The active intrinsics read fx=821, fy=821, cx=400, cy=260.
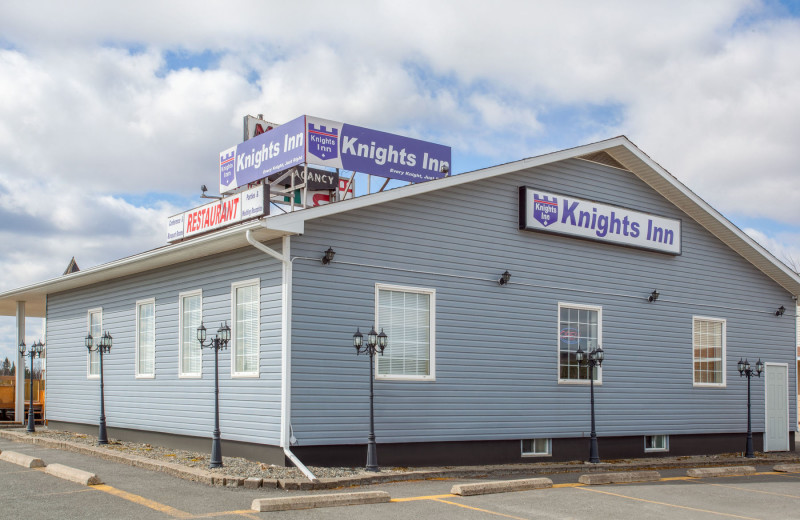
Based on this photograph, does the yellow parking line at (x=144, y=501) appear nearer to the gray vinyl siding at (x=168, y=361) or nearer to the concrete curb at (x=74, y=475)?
the concrete curb at (x=74, y=475)

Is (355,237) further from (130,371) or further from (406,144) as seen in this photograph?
(130,371)

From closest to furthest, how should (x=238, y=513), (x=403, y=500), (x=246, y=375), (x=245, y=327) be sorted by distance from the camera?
(x=238, y=513) < (x=403, y=500) < (x=246, y=375) < (x=245, y=327)

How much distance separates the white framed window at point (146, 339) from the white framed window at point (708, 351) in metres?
12.4

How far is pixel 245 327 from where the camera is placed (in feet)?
47.1

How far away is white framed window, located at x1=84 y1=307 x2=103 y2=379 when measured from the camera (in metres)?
19.8

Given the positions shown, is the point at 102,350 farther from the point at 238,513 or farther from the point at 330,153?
the point at 238,513

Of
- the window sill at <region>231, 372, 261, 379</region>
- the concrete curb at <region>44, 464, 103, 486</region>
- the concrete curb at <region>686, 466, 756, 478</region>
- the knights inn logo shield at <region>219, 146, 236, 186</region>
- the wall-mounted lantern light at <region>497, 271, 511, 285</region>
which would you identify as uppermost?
the knights inn logo shield at <region>219, 146, 236, 186</region>

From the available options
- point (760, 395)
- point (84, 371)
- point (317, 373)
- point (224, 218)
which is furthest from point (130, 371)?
point (760, 395)

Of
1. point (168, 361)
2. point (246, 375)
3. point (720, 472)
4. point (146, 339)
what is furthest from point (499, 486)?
point (146, 339)

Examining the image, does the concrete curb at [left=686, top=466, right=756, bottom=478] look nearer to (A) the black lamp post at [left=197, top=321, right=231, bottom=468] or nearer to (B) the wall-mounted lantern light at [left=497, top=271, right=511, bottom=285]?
(B) the wall-mounted lantern light at [left=497, top=271, right=511, bottom=285]

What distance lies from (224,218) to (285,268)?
2.91m

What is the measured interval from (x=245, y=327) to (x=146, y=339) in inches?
172

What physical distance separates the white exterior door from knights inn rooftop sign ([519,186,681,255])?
16.8 feet

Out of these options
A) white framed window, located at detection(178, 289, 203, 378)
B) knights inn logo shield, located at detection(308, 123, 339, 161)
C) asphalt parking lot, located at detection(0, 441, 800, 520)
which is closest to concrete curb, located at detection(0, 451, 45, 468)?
asphalt parking lot, located at detection(0, 441, 800, 520)
